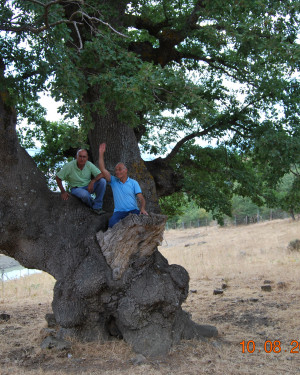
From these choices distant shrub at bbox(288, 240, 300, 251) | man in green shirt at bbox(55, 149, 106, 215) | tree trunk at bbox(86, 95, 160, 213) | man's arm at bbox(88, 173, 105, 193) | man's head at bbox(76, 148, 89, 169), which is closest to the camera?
man's arm at bbox(88, 173, 105, 193)

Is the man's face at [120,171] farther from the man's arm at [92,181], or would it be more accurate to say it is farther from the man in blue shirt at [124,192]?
the man's arm at [92,181]

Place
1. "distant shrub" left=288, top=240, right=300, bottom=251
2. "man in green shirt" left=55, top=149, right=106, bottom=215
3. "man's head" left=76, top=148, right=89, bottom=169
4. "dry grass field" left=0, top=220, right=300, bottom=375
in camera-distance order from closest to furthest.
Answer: "dry grass field" left=0, top=220, right=300, bottom=375 → "man's head" left=76, top=148, right=89, bottom=169 → "man in green shirt" left=55, top=149, right=106, bottom=215 → "distant shrub" left=288, top=240, right=300, bottom=251

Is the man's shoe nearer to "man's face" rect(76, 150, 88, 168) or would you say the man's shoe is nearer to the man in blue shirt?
the man in blue shirt

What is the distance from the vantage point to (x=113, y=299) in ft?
20.5

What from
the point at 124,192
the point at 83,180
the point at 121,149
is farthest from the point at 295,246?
the point at 124,192

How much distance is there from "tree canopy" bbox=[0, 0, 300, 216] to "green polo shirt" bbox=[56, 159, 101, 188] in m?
0.52

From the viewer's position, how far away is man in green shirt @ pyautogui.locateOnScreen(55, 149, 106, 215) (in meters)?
6.69

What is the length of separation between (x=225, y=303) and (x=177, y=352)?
4.01 metres

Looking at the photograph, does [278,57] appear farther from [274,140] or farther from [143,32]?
[143,32]

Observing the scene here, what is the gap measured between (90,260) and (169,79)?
9.83 ft

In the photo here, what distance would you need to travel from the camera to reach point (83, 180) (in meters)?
6.77

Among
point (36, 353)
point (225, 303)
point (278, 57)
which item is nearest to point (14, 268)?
point (225, 303)
